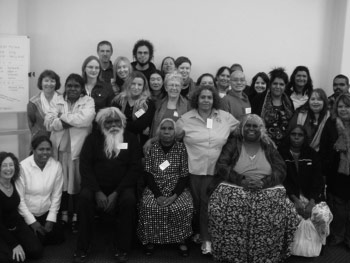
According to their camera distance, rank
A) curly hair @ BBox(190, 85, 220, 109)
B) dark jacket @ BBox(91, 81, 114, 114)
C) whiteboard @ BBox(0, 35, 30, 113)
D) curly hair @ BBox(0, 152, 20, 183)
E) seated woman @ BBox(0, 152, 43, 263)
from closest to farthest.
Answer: seated woman @ BBox(0, 152, 43, 263), curly hair @ BBox(0, 152, 20, 183), curly hair @ BBox(190, 85, 220, 109), dark jacket @ BBox(91, 81, 114, 114), whiteboard @ BBox(0, 35, 30, 113)

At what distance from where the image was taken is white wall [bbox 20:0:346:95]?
4809 millimetres

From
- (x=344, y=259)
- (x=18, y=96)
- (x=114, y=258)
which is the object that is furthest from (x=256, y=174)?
(x=18, y=96)

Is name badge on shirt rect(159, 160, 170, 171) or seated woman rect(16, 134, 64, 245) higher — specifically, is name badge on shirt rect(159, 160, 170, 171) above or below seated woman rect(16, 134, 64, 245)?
above

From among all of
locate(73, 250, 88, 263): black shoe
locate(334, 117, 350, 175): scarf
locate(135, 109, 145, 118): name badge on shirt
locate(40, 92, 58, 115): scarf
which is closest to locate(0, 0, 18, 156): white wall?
locate(40, 92, 58, 115): scarf

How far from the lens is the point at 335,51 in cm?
528

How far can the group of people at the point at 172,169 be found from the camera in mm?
3154

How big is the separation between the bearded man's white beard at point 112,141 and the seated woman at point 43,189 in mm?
548

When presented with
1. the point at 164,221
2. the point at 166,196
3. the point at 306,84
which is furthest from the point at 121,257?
the point at 306,84

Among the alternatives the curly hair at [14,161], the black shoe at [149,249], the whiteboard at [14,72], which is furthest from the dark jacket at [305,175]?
the whiteboard at [14,72]

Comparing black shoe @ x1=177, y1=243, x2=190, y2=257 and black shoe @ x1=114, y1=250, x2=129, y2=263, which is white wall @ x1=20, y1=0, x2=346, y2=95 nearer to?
black shoe @ x1=177, y1=243, x2=190, y2=257

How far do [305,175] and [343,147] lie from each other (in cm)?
50

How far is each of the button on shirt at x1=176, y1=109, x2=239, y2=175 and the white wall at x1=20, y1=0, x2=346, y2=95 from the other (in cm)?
175

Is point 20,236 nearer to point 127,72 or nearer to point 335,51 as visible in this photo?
point 127,72

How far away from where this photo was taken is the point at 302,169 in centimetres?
357
